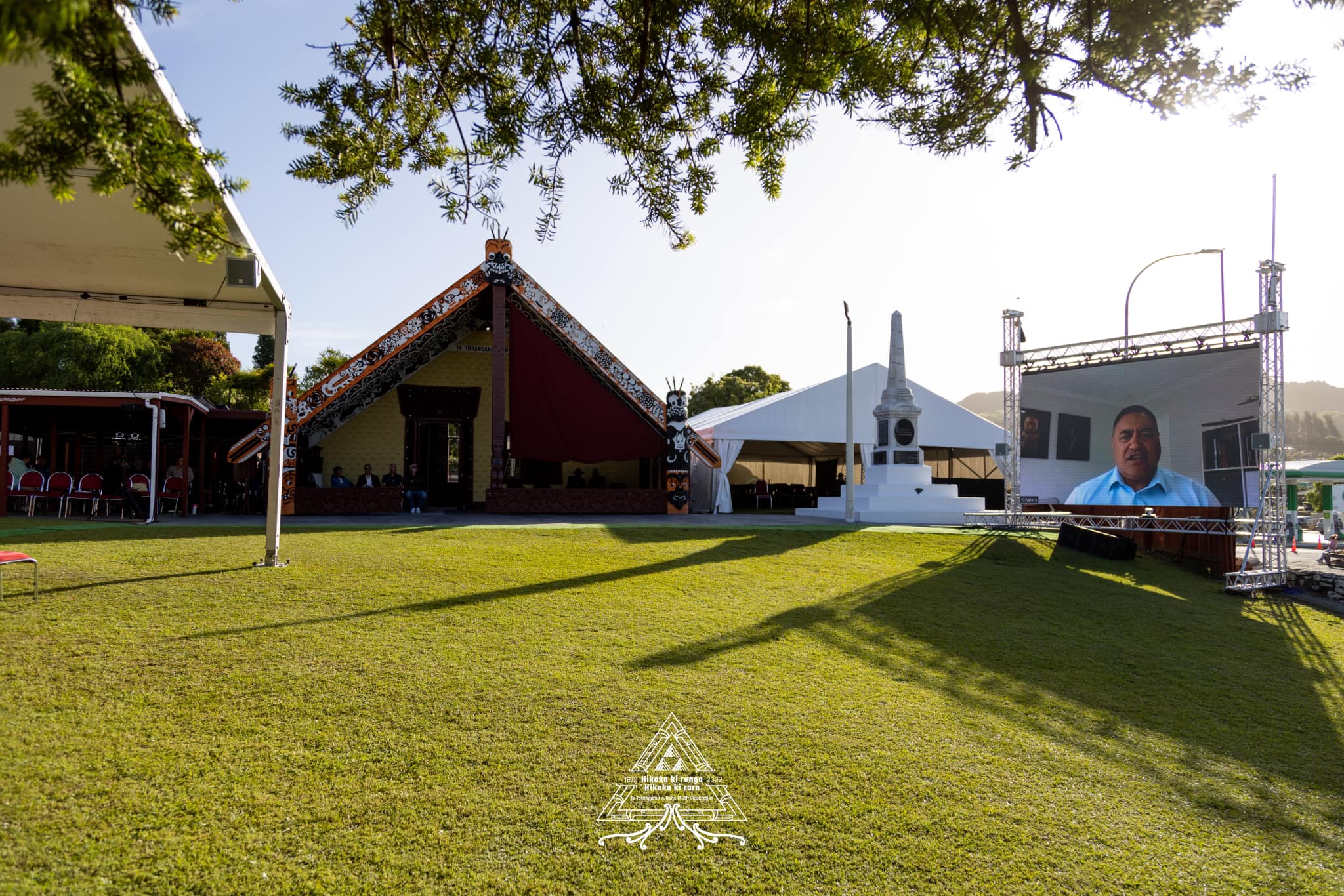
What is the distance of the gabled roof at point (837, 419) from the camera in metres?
20.6

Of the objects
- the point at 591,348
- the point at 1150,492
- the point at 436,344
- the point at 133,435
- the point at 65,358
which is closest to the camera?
the point at 133,435

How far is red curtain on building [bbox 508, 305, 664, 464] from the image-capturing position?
15898mm

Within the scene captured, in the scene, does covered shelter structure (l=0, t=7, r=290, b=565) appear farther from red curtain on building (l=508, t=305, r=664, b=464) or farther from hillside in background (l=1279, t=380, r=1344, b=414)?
hillside in background (l=1279, t=380, r=1344, b=414)

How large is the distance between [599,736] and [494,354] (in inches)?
472

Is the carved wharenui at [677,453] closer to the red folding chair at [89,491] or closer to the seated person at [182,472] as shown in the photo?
the seated person at [182,472]

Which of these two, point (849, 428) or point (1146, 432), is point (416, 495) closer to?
point (849, 428)

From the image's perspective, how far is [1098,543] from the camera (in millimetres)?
12844

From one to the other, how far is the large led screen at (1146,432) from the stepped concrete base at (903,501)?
1742mm

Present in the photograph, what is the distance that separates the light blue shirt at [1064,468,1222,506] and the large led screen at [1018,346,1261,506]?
0.05 ft

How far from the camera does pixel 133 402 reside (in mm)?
12430

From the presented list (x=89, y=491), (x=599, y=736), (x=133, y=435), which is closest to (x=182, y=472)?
(x=89, y=491)

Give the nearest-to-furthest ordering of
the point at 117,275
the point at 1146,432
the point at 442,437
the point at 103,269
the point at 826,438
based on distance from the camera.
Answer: the point at 103,269, the point at 117,275, the point at 1146,432, the point at 442,437, the point at 826,438

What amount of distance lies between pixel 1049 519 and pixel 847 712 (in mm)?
12447

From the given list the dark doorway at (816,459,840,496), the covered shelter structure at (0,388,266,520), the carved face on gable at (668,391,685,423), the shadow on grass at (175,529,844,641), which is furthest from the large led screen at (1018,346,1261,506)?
the covered shelter structure at (0,388,266,520)
